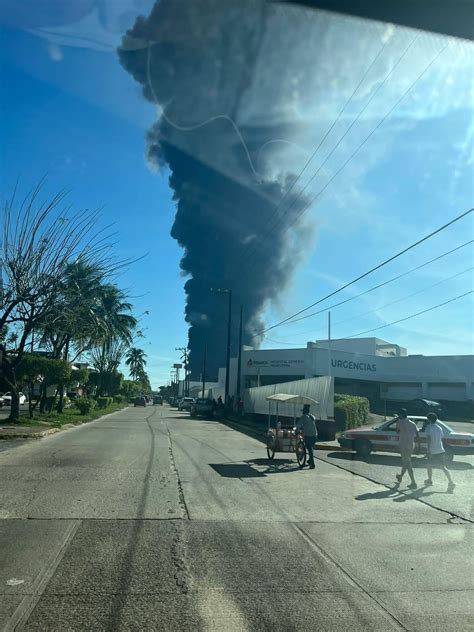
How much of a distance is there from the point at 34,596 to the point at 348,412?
22.9m

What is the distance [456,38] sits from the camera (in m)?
8.95

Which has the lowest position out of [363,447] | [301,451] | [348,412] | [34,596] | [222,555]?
[34,596]

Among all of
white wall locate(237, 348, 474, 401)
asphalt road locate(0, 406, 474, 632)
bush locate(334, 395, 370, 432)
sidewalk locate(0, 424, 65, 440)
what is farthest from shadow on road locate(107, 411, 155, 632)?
white wall locate(237, 348, 474, 401)

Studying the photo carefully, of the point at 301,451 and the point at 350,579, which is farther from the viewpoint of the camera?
the point at 301,451

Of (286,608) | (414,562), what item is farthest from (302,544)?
(286,608)

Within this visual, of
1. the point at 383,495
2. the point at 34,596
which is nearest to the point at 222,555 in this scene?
the point at 34,596

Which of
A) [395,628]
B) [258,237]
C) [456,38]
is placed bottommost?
[395,628]

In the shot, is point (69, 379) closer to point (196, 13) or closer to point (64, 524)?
point (196, 13)

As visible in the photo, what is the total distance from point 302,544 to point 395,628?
8.31 feet

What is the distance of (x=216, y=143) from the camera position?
45094 millimetres

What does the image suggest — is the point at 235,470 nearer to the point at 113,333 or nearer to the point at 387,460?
the point at 387,460

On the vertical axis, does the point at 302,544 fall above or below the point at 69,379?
below

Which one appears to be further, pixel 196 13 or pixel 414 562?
pixel 196 13

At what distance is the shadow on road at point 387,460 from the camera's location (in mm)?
16219
